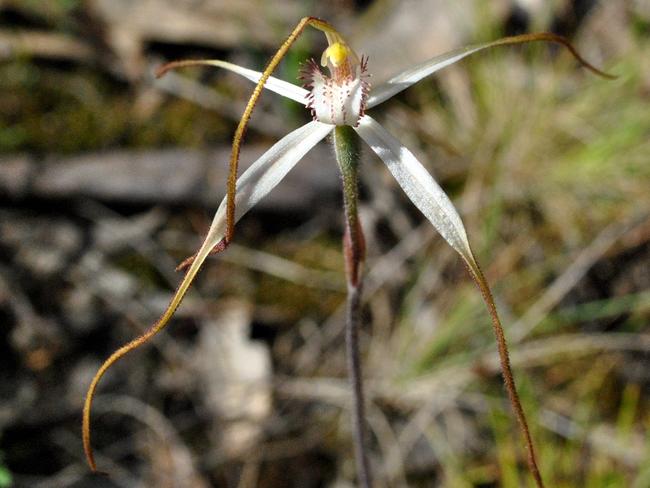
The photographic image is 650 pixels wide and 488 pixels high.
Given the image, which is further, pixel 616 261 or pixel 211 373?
pixel 616 261

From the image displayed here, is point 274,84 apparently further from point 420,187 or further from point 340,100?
point 420,187

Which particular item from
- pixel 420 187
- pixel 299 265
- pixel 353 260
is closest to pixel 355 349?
pixel 353 260

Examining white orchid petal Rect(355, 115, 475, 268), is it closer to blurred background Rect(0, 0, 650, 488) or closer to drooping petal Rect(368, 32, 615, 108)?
drooping petal Rect(368, 32, 615, 108)

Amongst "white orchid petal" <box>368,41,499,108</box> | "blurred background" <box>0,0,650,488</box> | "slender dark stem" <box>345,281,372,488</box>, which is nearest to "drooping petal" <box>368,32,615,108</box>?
"white orchid petal" <box>368,41,499,108</box>

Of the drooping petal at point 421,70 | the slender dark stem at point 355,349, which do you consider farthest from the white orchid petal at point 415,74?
the slender dark stem at point 355,349

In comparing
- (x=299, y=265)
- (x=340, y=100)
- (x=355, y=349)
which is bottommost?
(x=355, y=349)

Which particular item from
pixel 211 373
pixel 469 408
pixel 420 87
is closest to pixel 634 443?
pixel 469 408

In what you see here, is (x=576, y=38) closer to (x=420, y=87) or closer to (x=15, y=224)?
Answer: (x=420, y=87)
